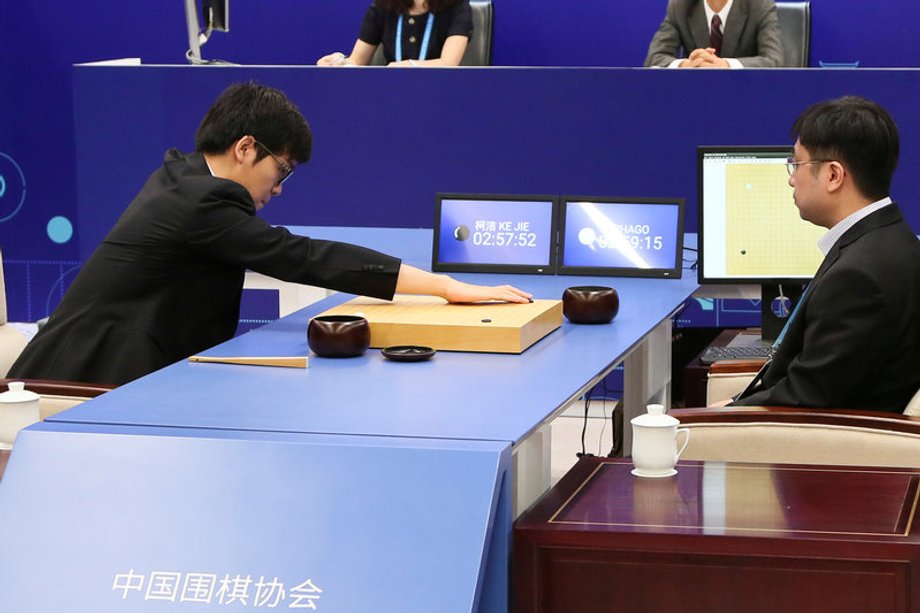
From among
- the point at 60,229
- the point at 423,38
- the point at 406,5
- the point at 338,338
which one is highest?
the point at 406,5

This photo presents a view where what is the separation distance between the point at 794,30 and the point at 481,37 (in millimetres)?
1285

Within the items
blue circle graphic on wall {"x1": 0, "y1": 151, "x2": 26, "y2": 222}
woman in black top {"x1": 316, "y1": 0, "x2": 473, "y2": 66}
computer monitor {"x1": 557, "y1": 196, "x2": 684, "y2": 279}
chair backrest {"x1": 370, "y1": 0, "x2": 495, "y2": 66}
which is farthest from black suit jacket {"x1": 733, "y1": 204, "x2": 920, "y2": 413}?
blue circle graphic on wall {"x1": 0, "y1": 151, "x2": 26, "y2": 222}

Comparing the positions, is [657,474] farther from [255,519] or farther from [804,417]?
[255,519]

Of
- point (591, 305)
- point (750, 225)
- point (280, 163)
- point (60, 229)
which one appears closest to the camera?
point (591, 305)

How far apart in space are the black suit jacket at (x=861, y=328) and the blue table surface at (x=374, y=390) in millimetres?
331

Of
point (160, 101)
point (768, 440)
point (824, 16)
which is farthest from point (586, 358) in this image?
point (824, 16)

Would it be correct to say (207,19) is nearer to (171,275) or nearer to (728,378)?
(171,275)

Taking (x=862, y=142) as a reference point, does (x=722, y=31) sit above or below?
above

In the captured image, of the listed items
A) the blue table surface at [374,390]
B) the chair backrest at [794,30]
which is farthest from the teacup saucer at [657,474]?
the chair backrest at [794,30]

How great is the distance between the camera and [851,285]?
270cm

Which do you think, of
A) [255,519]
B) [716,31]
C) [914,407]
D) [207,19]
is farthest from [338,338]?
[716,31]

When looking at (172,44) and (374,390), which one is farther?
(172,44)

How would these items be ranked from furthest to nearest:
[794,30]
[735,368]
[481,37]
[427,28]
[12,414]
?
[481,37] → [794,30] → [427,28] → [735,368] → [12,414]

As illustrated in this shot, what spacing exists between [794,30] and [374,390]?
4.24 metres
